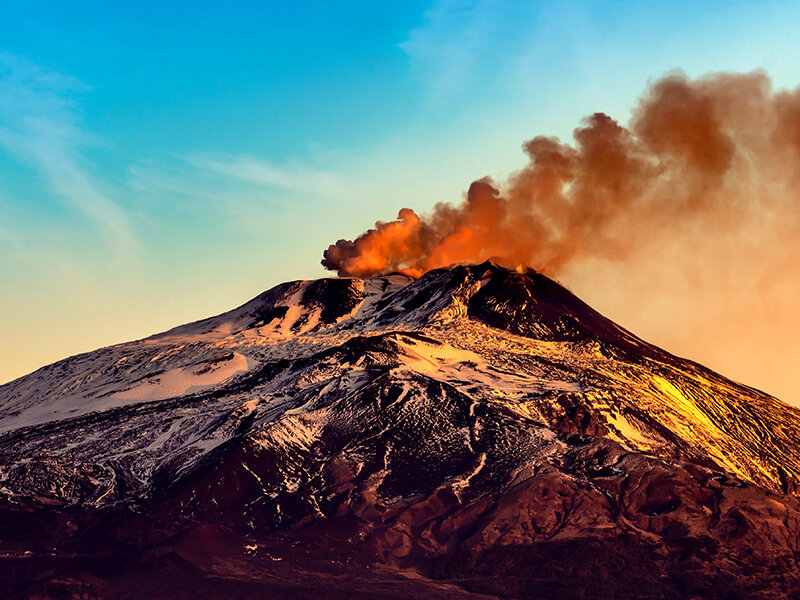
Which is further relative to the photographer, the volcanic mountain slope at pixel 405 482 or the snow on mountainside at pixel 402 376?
the snow on mountainside at pixel 402 376

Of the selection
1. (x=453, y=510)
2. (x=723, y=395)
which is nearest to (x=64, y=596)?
(x=453, y=510)

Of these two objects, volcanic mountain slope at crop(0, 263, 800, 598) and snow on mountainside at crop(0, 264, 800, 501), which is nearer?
volcanic mountain slope at crop(0, 263, 800, 598)

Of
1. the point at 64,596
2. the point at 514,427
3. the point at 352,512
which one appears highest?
the point at 514,427

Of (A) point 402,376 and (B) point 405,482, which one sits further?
(A) point 402,376

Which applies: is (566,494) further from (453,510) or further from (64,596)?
(64,596)

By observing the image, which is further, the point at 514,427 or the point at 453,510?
the point at 514,427

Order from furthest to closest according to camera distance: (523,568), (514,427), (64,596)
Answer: (514,427), (523,568), (64,596)

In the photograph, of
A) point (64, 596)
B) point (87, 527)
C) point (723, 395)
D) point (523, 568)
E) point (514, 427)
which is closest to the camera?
point (64, 596)

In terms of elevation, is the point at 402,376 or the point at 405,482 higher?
the point at 402,376
